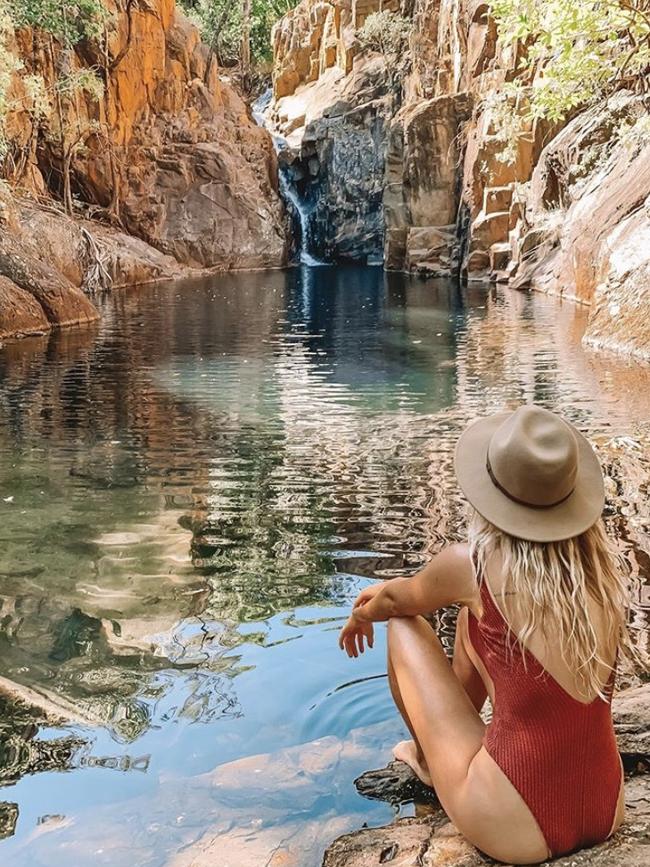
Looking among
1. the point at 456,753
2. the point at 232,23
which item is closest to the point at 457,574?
the point at 456,753

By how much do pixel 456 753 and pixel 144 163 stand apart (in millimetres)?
36875

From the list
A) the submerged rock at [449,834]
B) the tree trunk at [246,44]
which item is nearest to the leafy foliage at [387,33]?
the tree trunk at [246,44]

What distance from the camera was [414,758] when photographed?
2.90 m

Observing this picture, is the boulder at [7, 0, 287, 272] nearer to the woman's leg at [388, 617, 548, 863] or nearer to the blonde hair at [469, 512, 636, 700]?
the woman's leg at [388, 617, 548, 863]

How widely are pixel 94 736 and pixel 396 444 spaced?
200 inches

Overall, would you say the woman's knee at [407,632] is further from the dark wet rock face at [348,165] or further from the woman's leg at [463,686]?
the dark wet rock face at [348,165]

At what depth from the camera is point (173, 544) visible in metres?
5.68

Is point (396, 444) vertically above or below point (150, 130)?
below

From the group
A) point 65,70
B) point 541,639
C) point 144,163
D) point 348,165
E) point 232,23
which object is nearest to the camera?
point 541,639

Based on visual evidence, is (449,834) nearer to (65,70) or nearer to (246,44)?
(65,70)

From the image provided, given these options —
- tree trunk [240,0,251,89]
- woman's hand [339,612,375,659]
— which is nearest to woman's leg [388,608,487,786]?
woman's hand [339,612,375,659]

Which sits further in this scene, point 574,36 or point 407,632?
point 574,36

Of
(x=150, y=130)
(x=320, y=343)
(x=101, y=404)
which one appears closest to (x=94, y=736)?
(x=101, y=404)

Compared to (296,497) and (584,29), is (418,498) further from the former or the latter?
(584,29)
